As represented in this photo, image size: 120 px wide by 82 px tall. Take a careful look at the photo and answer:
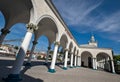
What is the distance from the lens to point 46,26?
1191 cm

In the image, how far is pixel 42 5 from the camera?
25.5 ft

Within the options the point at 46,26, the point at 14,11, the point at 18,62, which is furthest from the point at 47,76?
the point at 14,11

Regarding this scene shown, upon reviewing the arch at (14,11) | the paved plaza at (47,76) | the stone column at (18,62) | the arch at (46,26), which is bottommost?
the paved plaza at (47,76)

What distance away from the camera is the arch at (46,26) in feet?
30.7

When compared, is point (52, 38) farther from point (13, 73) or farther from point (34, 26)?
point (13, 73)

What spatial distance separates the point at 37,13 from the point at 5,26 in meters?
5.08

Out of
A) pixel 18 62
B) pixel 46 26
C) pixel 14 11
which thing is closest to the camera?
pixel 18 62

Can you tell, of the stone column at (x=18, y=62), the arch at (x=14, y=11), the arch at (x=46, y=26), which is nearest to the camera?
the stone column at (x=18, y=62)

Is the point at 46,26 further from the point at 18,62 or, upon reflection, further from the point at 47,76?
the point at 18,62

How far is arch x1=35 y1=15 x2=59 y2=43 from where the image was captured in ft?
30.7

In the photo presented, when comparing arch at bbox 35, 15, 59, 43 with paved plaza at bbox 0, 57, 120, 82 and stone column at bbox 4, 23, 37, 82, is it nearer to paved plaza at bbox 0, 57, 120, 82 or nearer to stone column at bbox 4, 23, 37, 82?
stone column at bbox 4, 23, 37, 82

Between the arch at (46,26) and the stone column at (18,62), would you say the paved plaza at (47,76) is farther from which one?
the arch at (46,26)

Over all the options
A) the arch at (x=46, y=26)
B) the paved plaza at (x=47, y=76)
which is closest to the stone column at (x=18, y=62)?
the paved plaza at (x=47, y=76)

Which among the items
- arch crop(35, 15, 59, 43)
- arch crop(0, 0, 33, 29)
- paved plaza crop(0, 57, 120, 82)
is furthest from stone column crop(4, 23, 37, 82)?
arch crop(0, 0, 33, 29)
